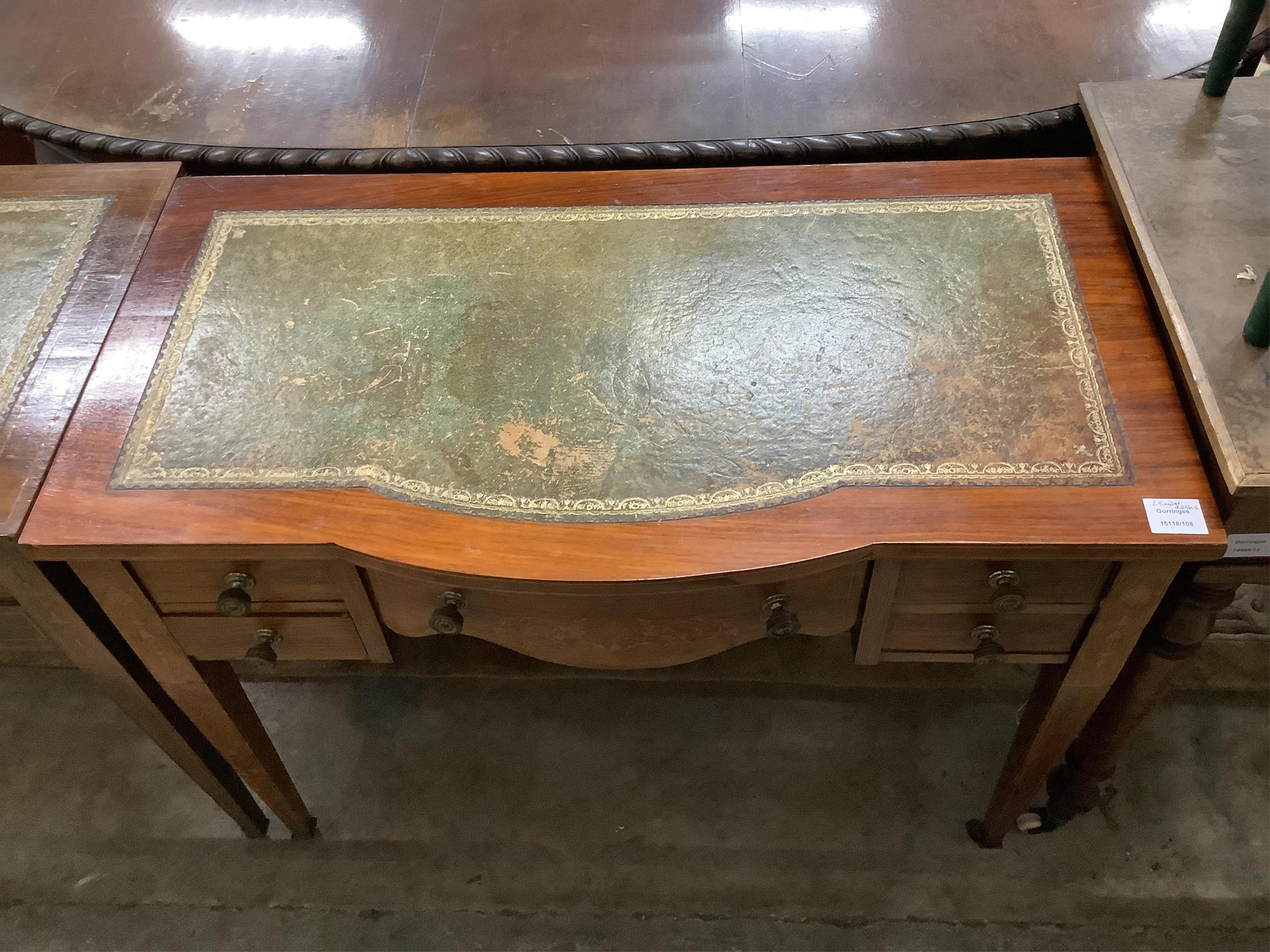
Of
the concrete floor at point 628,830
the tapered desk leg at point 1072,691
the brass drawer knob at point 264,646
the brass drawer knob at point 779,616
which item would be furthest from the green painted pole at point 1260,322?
the brass drawer knob at point 264,646

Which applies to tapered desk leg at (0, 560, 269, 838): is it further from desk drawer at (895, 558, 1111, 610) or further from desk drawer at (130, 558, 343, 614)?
desk drawer at (895, 558, 1111, 610)

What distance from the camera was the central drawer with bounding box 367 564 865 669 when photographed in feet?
3.37

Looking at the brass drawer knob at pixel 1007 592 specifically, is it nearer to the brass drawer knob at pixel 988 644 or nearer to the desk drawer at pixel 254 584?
the brass drawer knob at pixel 988 644

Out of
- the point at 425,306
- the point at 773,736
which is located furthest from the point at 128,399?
the point at 773,736

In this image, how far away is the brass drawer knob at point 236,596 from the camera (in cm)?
102

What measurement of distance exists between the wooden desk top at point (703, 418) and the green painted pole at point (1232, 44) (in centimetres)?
18

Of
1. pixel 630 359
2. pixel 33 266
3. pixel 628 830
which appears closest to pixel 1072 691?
pixel 630 359

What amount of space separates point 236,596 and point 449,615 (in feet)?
0.74

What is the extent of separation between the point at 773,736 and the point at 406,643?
0.71 meters

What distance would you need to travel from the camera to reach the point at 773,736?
1747 mm

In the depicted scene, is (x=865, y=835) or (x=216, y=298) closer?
(x=216, y=298)

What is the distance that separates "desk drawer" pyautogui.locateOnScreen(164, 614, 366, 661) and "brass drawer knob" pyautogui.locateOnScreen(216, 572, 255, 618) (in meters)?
0.09

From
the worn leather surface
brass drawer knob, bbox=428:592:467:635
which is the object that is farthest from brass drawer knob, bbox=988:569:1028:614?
the worn leather surface

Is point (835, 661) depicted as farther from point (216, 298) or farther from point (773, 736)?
point (216, 298)
